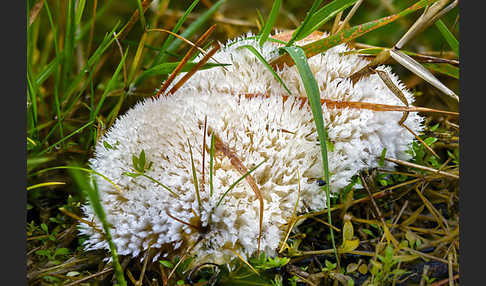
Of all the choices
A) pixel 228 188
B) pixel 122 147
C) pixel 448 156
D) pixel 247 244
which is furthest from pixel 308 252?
pixel 448 156

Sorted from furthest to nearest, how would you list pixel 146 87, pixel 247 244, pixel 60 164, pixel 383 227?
pixel 146 87 → pixel 60 164 → pixel 383 227 → pixel 247 244

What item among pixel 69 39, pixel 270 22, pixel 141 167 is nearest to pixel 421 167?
pixel 270 22

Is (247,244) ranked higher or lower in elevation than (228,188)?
lower

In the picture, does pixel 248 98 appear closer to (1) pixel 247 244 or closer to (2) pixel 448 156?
(1) pixel 247 244

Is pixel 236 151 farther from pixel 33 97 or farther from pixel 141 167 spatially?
pixel 33 97

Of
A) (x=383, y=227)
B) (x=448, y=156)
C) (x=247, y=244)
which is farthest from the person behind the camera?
(x=448, y=156)

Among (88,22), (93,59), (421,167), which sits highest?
(88,22)

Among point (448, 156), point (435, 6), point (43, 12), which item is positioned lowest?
point (448, 156)

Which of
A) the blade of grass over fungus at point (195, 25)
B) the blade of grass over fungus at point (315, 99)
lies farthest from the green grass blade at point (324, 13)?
the blade of grass over fungus at point (195, 25)
